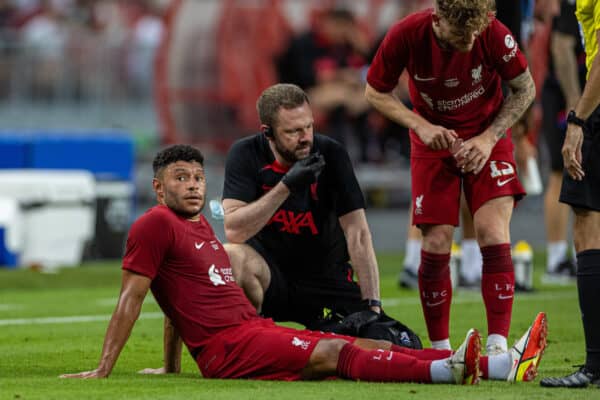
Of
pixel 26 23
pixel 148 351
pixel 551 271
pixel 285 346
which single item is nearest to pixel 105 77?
pixel 26 23

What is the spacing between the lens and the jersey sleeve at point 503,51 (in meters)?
6.93

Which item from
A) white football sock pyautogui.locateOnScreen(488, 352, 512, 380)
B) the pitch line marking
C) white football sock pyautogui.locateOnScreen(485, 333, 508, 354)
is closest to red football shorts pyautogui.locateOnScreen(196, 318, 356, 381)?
white football sock pyautogui.locateOnScreen(488, 352, 512, 380)

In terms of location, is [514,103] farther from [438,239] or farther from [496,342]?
[496,342]

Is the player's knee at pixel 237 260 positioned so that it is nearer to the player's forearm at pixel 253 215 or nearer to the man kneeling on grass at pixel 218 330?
the player's forearm at pixel 253 215

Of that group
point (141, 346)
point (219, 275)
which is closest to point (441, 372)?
point (219, 275)

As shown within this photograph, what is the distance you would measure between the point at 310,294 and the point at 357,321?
0.72 metres

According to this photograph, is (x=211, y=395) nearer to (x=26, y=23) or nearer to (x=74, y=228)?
(x=74, y=228)

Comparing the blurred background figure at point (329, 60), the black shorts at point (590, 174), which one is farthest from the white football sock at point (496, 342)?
the blurred background figure at point (329, 60)

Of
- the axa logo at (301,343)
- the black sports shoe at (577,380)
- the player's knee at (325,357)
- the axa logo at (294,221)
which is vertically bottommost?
the black sports shoe at (577,380)

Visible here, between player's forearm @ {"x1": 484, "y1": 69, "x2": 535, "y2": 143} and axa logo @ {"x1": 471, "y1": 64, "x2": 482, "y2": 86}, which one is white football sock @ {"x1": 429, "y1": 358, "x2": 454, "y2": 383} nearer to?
player's forearm @ {"x1": 484, "y1": 69, "x2": 535, "y2": 143}

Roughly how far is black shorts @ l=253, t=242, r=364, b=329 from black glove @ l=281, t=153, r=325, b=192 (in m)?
0.81

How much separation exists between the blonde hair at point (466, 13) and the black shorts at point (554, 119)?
5.29m

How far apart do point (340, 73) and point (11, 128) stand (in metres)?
4.80

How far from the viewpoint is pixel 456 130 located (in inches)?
285
